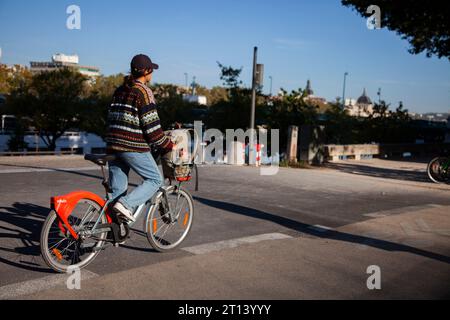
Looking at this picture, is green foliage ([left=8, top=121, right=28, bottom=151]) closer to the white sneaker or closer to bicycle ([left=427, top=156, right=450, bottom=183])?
bicycle ([left=427, top=156, right=450, bottom=183])

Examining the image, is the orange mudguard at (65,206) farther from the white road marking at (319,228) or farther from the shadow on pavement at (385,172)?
the shadow on pavement at (385,172)

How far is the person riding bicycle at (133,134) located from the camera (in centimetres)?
429

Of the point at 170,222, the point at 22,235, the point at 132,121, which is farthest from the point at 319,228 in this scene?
the point at 22,235

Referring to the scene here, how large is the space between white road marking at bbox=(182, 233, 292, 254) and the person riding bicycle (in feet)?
3.23

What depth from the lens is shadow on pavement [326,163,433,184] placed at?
13875 millimetres

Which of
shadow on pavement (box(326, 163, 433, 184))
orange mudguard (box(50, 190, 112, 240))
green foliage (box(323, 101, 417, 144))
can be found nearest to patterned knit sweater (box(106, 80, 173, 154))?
orange mudguard (box(50, 190, 112, 240))

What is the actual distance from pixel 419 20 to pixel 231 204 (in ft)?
34.2

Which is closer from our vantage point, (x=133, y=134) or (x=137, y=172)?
(x=133, y=134)

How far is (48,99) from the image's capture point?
3319 cm

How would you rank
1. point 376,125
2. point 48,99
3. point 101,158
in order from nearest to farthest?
1. point 101,158
2. point 376,125
3. point 48,99

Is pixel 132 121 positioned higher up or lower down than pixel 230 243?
higher up

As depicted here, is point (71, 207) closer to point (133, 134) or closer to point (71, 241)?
point (71, 241)

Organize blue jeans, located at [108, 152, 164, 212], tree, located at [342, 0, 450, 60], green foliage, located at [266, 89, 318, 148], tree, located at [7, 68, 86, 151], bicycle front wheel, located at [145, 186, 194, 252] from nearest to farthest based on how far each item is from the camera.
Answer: blue jeans, located at [108, 152, 164, 212] < bicycle front wheel, located at [145, 186, 194, 252] < tree, located at [342, 0, 450, 60] < green foliage, located at [266, 89, 318, 148] < tree, located at [7, 68, 86, 151]

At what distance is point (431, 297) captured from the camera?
13.1 feet
